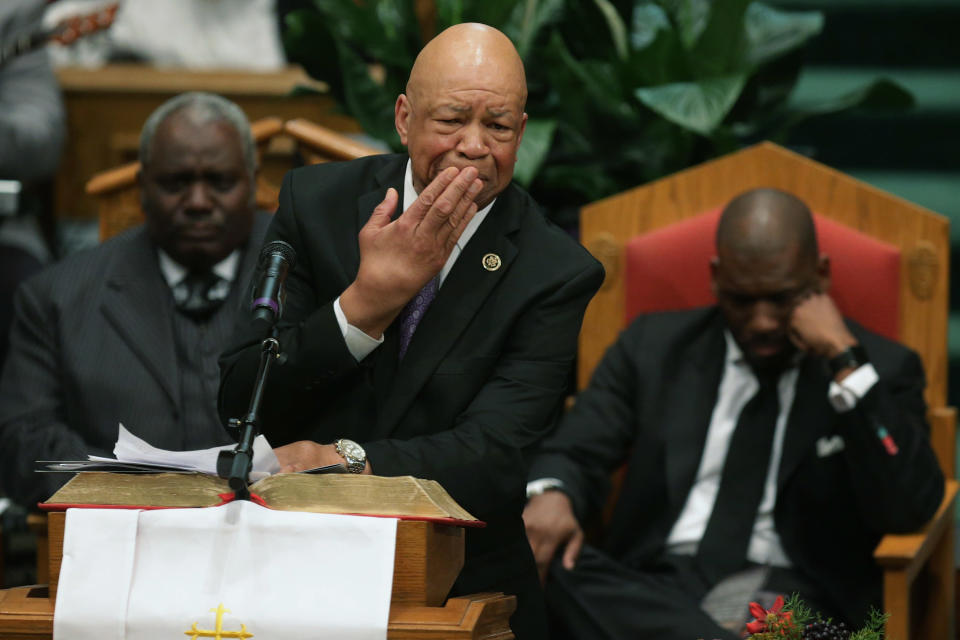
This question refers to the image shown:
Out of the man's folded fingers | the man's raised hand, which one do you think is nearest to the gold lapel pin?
the man's folded fingers

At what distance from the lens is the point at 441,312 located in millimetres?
2023

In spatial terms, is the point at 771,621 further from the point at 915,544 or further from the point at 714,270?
the point at 714,270

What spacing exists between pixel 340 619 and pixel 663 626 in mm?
1446

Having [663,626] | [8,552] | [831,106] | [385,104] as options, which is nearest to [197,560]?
[663,626]

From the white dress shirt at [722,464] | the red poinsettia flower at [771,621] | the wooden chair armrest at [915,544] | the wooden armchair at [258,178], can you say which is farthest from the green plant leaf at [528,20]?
the red poinsettia flower at [771,621]

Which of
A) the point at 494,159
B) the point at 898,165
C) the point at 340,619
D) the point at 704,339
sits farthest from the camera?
the point at 898,165

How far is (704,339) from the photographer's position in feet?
11.0

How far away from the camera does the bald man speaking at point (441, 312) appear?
1.91 m

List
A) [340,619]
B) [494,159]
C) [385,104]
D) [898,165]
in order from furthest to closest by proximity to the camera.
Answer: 1. [898,165]
2. [385,104]
3. [494,159]
4. [340,619]

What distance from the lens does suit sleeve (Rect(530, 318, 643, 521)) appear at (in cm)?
316

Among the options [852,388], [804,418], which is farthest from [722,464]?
[852,388]

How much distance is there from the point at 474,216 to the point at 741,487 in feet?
4.44

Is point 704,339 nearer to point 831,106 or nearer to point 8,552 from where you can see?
point 831,106

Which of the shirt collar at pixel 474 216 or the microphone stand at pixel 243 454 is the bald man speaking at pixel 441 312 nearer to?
the shirt collar at pixel 474 216
